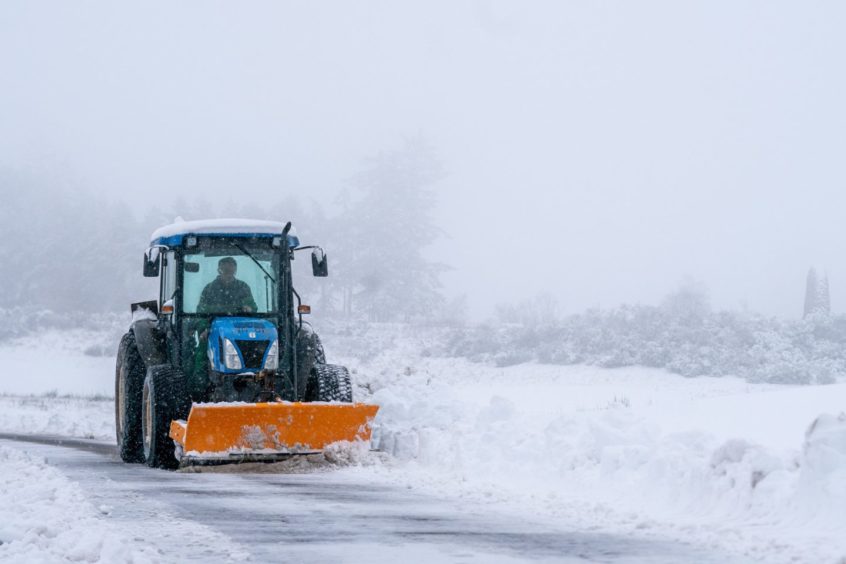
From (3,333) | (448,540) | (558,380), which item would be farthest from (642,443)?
(3,333)

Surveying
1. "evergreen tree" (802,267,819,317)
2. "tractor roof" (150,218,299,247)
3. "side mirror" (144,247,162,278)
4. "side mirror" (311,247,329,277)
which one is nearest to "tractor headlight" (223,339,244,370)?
"side mirror" (311,247,329,277)

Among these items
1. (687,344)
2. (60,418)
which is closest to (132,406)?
(60,418)

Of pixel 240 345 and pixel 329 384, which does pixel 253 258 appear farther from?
pixel 329 384

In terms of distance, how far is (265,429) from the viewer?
9.79 m

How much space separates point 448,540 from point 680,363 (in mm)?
21165

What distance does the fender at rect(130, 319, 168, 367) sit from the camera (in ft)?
37.0

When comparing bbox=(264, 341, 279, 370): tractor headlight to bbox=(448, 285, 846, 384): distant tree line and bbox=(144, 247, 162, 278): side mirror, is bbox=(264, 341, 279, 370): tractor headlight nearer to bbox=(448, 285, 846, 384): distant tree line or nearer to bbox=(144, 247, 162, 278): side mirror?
bbox=(144, 247, 162, 278): side mirror

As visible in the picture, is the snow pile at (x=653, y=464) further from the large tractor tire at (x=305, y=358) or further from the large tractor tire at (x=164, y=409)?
the large tractor tire at (x=164, y=409)

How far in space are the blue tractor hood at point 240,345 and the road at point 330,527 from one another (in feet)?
5.13

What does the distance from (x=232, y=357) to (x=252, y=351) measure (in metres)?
0.21

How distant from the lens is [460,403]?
11.7 m

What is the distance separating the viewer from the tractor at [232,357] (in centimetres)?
993

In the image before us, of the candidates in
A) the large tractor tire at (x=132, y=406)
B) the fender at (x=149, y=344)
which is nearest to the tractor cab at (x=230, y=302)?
the fender at (x=149, y=344)

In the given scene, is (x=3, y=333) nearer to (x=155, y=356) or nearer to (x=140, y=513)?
(x=155, y=356)
